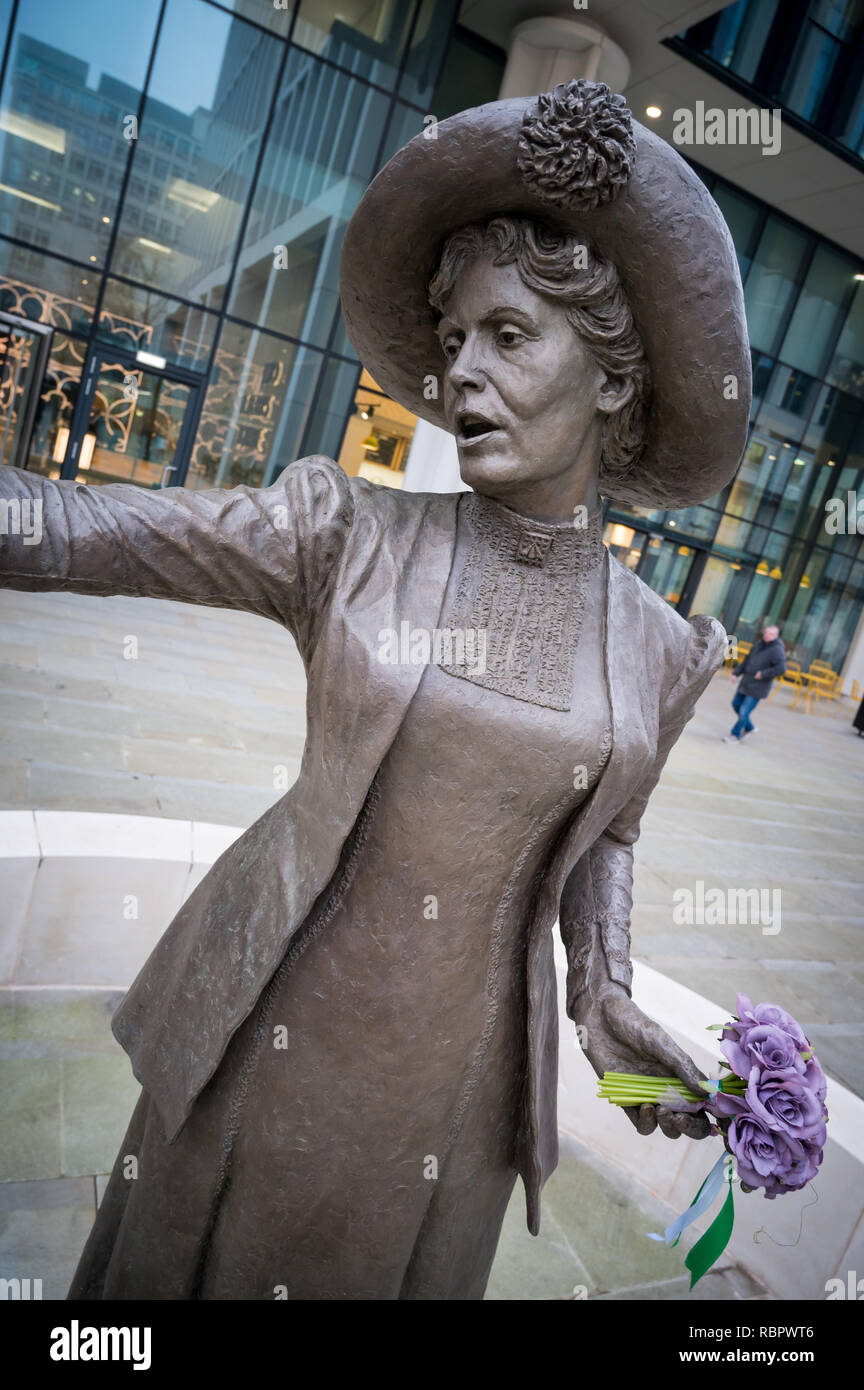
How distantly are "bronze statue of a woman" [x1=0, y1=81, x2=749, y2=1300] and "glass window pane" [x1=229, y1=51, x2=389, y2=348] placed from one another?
493 inches

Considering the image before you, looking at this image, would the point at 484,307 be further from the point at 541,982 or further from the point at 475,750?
the point at 541,982

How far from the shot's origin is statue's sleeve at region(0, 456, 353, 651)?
118cm

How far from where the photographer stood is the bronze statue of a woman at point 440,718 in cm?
133

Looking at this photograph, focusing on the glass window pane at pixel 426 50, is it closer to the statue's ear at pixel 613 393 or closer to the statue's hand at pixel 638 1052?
the statue's ear at pixel 613 393

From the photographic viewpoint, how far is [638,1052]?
1.57 meters

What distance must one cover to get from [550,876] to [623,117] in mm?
1109

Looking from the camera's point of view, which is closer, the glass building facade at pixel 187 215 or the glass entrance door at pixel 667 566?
the glass building facade at pixel 187 215

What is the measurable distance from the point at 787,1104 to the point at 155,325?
13.2m

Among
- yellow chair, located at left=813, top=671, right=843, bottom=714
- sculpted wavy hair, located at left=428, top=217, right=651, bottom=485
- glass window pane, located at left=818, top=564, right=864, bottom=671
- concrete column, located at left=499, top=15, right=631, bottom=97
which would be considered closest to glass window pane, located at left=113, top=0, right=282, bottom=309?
concrete column, located at left=499, top=15, right=631, bottom=97

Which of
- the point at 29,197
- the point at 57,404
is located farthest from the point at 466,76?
the point at 57,404

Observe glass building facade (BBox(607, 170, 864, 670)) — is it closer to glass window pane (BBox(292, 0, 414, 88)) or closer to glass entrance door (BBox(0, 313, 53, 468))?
glass window pane (BBox(292, 0, 414, 88))

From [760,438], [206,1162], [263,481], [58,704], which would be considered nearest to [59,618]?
[58,704]

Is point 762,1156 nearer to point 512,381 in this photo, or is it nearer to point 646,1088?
point 646,1088

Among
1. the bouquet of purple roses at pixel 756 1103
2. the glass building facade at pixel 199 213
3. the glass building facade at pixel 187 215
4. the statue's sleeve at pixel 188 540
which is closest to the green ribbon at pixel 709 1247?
the bouquet of purple roses at pixel 756 1103
